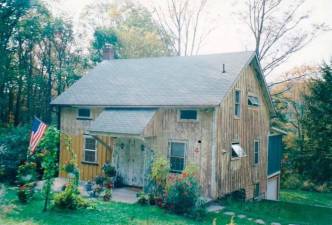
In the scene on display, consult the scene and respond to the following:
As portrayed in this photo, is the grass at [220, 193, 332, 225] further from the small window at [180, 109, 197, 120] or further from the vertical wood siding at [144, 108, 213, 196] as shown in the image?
the small window at [180, 109, 197, 120]

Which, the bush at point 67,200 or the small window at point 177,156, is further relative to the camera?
the small window at point 177,156

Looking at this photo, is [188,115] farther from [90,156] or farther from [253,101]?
[90,156]

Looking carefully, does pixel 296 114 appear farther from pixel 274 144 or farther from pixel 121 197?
pixel 121 197

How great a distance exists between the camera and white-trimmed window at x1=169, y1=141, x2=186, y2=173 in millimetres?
16344

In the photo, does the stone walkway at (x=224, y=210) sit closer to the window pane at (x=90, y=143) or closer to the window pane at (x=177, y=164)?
the window pane at (x=177, y=164)

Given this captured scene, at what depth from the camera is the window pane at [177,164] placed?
53.7ft

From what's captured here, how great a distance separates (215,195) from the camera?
15.6 meters

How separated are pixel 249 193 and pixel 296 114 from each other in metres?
18.8

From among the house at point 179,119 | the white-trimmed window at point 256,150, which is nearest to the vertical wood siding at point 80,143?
the house at point 179,119

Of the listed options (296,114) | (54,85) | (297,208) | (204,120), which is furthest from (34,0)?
(296,114)

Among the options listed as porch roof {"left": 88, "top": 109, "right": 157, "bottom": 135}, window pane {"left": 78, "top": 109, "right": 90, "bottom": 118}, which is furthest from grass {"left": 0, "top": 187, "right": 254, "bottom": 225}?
window pane {"left": 78, "top": 109, "right": 90, "bottom": 118}

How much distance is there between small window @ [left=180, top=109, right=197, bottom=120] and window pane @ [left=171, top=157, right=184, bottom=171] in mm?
1985

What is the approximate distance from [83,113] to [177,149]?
6.21 m

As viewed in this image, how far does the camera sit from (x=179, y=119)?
16.4 meters
